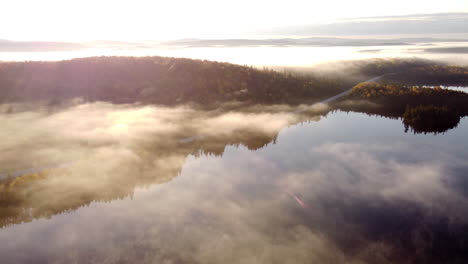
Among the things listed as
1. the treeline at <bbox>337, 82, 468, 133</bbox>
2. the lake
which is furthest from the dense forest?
the lake

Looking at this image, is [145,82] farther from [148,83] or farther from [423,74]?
[423,74]

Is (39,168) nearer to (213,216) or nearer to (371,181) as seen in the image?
(213,216)

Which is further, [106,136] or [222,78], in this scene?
[222,78]

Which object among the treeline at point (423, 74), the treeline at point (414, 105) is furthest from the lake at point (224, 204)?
the treeline at point (423, 74)

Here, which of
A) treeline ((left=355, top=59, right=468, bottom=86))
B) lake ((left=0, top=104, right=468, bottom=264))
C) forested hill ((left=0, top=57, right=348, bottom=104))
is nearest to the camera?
lake ((left=0, top=104, right=468, bottom=264))

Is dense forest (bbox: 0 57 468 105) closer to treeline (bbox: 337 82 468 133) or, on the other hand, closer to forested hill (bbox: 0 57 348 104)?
forested hill (bbox: 0 57 348 104)

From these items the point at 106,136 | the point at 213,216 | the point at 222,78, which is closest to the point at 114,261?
the point at 213,216
